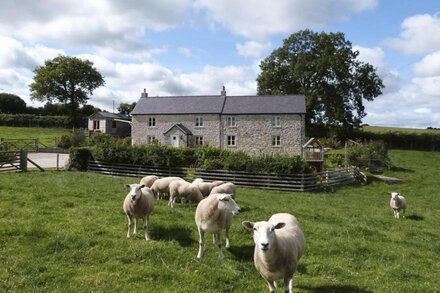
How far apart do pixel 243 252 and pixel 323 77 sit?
183 ft

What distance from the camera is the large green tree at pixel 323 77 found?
59281 millimetres

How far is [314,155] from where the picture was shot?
1401 inches

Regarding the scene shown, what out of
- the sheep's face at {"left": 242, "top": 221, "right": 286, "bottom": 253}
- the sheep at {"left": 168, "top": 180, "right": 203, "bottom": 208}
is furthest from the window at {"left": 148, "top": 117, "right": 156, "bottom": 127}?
the sheep's face at {"left": 242, "top": 221, "right": 286, "bottom": 253}

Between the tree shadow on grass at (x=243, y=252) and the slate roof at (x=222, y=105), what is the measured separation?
37.2 m

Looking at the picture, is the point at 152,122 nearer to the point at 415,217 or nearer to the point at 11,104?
the point at 415,217

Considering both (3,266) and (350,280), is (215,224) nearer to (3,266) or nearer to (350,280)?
(350,280)

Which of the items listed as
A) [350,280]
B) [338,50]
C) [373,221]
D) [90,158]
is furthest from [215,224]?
[338,50]

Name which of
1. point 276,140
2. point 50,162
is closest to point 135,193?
point 50,162

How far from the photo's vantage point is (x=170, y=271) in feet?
26.6

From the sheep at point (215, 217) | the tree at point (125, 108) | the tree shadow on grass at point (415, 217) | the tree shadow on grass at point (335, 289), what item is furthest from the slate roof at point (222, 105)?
the tree at point (125, 108)

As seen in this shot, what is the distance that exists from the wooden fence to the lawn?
11.0 m

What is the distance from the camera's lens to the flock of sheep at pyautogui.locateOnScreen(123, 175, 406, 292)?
273 inches

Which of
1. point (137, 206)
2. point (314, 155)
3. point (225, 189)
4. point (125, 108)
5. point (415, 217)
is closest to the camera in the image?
point (137, 206)

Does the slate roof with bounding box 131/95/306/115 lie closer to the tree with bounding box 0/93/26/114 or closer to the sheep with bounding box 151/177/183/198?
the sheep with bounding box 151/177/183/198
